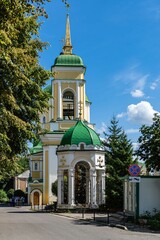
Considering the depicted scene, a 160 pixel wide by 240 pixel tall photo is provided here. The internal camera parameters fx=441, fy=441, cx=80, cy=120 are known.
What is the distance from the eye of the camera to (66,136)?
38812mm

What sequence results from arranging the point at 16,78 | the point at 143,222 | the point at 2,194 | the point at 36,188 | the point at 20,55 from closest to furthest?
the point at 20,55
the point at 16,78
the point at 143,222
the point at 36,188
the point at 2,194

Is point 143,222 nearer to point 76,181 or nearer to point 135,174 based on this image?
point 135,174

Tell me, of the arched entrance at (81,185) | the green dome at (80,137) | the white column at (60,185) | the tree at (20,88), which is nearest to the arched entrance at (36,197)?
the arched entrance at (81,185)

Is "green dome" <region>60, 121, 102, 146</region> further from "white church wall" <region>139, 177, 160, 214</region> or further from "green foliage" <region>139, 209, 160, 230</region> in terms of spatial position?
"green foliage" <region>139, 209, 160, 230</region>

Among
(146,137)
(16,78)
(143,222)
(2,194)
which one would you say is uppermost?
(16,78)

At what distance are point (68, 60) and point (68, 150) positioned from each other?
2127cm

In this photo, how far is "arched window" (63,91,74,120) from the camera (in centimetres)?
5566

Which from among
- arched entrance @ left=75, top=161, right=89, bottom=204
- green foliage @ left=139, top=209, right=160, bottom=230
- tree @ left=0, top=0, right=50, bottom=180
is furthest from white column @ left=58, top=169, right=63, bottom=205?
tree @ left=0, top=0, right=50, bottom=180

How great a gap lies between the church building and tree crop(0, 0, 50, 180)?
30.8ft

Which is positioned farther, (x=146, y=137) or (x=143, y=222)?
(x=146, y=137)

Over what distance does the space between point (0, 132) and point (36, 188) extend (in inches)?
1520

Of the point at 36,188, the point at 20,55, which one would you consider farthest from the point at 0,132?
the point at 36,188

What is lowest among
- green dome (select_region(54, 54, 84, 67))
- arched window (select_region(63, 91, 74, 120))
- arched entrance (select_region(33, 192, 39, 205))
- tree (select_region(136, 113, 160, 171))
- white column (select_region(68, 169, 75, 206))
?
arched entrance (select_region(33, 192, 39, 205))

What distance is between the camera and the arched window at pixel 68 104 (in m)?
55.7
